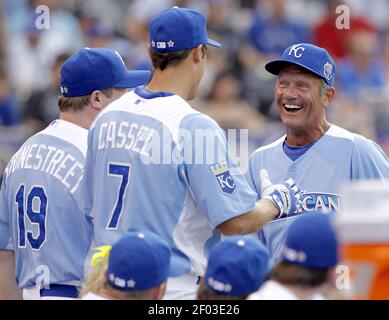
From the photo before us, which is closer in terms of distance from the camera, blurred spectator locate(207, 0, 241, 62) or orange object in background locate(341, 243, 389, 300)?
orange object in background locate(341, 243, 389, 300)

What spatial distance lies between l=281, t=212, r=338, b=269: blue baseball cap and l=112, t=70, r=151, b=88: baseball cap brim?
1.97 metres

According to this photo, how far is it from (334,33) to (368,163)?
7.44 metres

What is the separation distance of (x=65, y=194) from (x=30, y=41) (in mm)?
7826

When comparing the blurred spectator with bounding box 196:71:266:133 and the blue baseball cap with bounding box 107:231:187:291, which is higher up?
the blurred spectator with bounding box 196:71:266:133

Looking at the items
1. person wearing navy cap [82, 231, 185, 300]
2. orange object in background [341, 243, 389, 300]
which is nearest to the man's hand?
person wearing navy cap [82, 231, 185, 300]

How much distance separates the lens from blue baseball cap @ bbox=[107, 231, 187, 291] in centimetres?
449

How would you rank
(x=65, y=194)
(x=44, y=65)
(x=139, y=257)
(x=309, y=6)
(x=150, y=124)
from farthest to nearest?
(x=309, y=6), (x=44, y=65), (x=65, y=194), (x=150, y=124), (x=139, y=257)

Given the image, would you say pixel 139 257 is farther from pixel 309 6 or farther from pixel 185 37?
pixel 309 6

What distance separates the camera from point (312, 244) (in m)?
4.27

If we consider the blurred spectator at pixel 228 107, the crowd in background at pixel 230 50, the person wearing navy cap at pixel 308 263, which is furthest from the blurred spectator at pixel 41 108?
the person wearing navy cap at pixel 308 263

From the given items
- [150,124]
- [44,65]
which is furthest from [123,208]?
[44,65]

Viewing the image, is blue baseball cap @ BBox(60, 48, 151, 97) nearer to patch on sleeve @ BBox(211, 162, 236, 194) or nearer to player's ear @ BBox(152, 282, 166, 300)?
patch on sleeve @ BBox(211, 162, 236, 194)

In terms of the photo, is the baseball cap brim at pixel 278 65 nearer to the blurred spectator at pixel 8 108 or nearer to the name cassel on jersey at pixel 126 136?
the name cassel on jersey at pixel 126 136

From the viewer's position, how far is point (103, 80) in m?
5.91
